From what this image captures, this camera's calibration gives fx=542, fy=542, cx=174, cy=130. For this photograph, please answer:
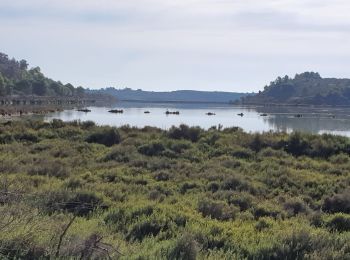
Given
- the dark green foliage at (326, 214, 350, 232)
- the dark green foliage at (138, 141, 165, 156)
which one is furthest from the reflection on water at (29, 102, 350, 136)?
the dark green foliage at (326, 214, 350, 232)

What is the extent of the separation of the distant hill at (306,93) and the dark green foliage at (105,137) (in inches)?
5184

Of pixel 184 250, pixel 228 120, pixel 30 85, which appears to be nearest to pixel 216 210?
pixel 184 250

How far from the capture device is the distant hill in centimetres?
15238

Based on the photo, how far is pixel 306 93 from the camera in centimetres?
16950

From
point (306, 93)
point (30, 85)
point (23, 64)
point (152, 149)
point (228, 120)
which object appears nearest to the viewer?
point (152, 149)

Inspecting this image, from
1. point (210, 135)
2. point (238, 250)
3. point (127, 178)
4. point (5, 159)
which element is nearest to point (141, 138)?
point (210, 135)

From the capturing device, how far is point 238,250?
7.31 m

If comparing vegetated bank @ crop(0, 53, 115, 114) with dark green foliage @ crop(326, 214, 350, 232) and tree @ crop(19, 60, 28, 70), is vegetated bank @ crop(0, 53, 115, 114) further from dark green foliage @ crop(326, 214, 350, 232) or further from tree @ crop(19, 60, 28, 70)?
dark green foliage @ crop(326, 214, 350, 232)

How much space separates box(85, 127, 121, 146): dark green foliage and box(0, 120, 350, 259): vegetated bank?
0.19 ft

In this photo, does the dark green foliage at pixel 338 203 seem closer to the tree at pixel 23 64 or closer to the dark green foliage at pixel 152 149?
the dark green foliage at pixel 152 149

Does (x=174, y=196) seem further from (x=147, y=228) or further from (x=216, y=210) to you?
(x=147, y=228)

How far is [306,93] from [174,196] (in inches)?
6434

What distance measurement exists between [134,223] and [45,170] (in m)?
6.65

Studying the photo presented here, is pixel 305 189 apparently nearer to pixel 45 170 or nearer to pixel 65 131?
pixel 45 170
